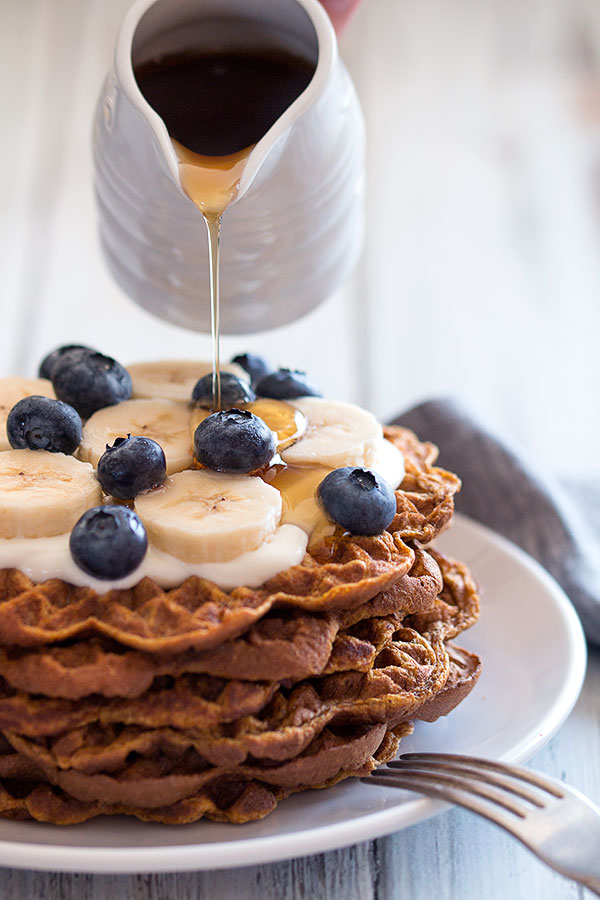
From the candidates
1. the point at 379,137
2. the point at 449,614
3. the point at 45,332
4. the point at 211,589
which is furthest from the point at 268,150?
the point at 379,137

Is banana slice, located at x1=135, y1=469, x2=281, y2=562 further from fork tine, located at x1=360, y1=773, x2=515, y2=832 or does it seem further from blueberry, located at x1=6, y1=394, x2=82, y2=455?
fork tine, located at x1=360, y1=773, x2=515, y2=832

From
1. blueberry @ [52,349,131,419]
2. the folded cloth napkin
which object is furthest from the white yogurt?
the folded cloth napkin

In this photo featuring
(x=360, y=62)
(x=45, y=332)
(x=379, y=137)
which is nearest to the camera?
(x=45, y=332)

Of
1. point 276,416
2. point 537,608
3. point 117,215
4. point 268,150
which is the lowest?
point 537,608

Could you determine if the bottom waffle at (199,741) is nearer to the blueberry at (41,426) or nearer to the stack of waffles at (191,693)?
the stack of waffles at (191,693)

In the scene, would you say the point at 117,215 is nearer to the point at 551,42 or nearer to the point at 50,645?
the point at 50,645

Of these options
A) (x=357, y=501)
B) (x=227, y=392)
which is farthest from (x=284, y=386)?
(x=357, y=501)

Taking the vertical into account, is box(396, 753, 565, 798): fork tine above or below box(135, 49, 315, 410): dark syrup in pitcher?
below
